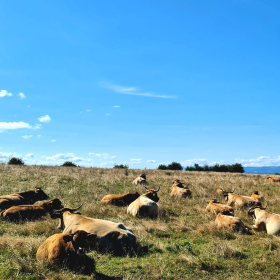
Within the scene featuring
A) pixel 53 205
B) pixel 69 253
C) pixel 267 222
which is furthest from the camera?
pixel 53 205

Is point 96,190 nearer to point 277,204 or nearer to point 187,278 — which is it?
point 277,204

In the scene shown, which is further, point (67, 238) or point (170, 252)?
point (170, 252)

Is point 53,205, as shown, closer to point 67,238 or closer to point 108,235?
point 108,235

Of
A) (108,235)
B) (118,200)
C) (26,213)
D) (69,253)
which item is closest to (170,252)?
(108,235)

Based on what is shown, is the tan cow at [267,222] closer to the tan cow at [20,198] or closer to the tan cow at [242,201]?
the tan cow at [242,201]

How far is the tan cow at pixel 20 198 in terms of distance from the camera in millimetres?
11556

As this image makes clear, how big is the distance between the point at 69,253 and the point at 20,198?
808 centimetres

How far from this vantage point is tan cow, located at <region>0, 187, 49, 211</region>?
455 inches

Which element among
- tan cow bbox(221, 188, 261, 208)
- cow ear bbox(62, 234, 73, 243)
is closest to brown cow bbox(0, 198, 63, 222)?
cow ear bbox(62, 234, 73, 243)

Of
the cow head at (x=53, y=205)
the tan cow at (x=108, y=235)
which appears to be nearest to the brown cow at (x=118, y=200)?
the cow head at (x=53, y=205)

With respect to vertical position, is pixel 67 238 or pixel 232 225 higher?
pixel 67 238

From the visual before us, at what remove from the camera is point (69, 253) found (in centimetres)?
555

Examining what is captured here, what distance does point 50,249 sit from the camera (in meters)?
5.67

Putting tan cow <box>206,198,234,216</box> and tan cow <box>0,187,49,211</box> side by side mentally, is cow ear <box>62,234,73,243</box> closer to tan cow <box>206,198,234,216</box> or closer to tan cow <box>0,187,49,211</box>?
tan cow <box>206,198,234,216</box>
